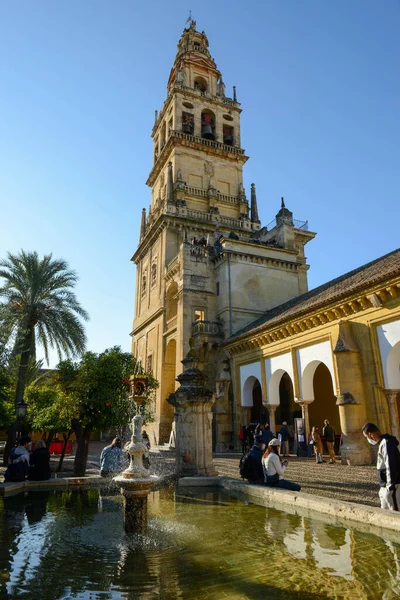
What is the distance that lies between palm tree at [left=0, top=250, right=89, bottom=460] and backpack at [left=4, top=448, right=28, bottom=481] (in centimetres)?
796

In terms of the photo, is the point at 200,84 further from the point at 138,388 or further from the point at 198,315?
the point at 138,388

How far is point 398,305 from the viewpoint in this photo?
12844 mm

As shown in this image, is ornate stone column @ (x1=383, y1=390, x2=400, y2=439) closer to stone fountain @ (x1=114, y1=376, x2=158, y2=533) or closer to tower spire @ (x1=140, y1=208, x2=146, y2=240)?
stone fountain @ (x1=114, y1=376, x2=158, y2=533)

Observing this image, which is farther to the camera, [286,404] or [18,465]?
[286,404]

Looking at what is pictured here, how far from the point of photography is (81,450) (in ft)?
40.2

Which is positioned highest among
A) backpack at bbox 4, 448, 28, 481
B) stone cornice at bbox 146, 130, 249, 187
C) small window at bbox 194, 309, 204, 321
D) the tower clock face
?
stone cornice at bbox 146, 130, 249, 187

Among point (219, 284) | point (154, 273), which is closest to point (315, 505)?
point (219, 284)

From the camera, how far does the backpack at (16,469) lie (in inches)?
364

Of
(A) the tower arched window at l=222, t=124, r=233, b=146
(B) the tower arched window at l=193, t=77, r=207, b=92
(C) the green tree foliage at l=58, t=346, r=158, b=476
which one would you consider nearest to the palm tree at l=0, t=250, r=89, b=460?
(C) the green tree foliage at l=58, t=346, r=158, b=476

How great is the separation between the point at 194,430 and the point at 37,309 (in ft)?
34.1

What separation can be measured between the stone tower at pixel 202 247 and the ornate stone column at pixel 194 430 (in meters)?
12.1

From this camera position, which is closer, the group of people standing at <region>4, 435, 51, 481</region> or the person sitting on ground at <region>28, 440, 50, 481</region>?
the group of people standing at <region>4, 435, 51, 481</region>

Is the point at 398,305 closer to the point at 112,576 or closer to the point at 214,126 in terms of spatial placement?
the point at 112,576

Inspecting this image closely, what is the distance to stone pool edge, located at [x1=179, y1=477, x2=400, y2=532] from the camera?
4965 mm
